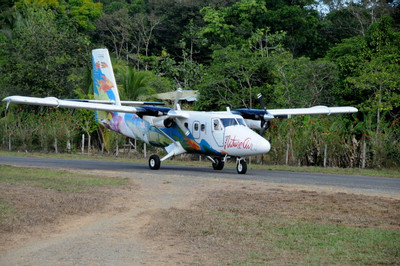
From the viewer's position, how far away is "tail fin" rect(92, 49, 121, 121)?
27234mm

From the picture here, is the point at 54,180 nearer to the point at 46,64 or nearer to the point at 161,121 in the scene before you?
the point at 161,121

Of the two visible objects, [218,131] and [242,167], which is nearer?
[242,167]

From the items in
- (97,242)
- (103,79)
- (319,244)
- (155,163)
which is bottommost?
(97,242)

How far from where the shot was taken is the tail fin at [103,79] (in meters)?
27.2

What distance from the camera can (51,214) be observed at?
1186cm

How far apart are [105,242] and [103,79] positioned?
61.2 feet

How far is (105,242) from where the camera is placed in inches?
379

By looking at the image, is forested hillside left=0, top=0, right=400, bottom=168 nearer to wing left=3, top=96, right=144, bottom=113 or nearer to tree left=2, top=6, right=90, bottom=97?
tree left=2, top=6, right=90, bottom=97

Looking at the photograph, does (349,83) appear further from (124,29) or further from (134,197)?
(124,29)

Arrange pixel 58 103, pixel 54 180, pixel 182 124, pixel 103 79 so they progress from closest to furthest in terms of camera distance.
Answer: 1. pixel 54 180
2. pixel 58 103
3. pixel 182 124
4. pixel 103 79

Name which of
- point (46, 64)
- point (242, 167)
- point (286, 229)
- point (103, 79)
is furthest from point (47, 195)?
point (46, 64)

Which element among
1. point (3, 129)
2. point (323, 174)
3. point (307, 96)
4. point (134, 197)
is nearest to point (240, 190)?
point (134, 197)

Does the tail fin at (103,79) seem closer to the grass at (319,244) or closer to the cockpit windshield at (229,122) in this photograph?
the cockpit windshield at (229,122)

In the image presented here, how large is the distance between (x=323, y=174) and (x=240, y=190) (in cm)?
764
